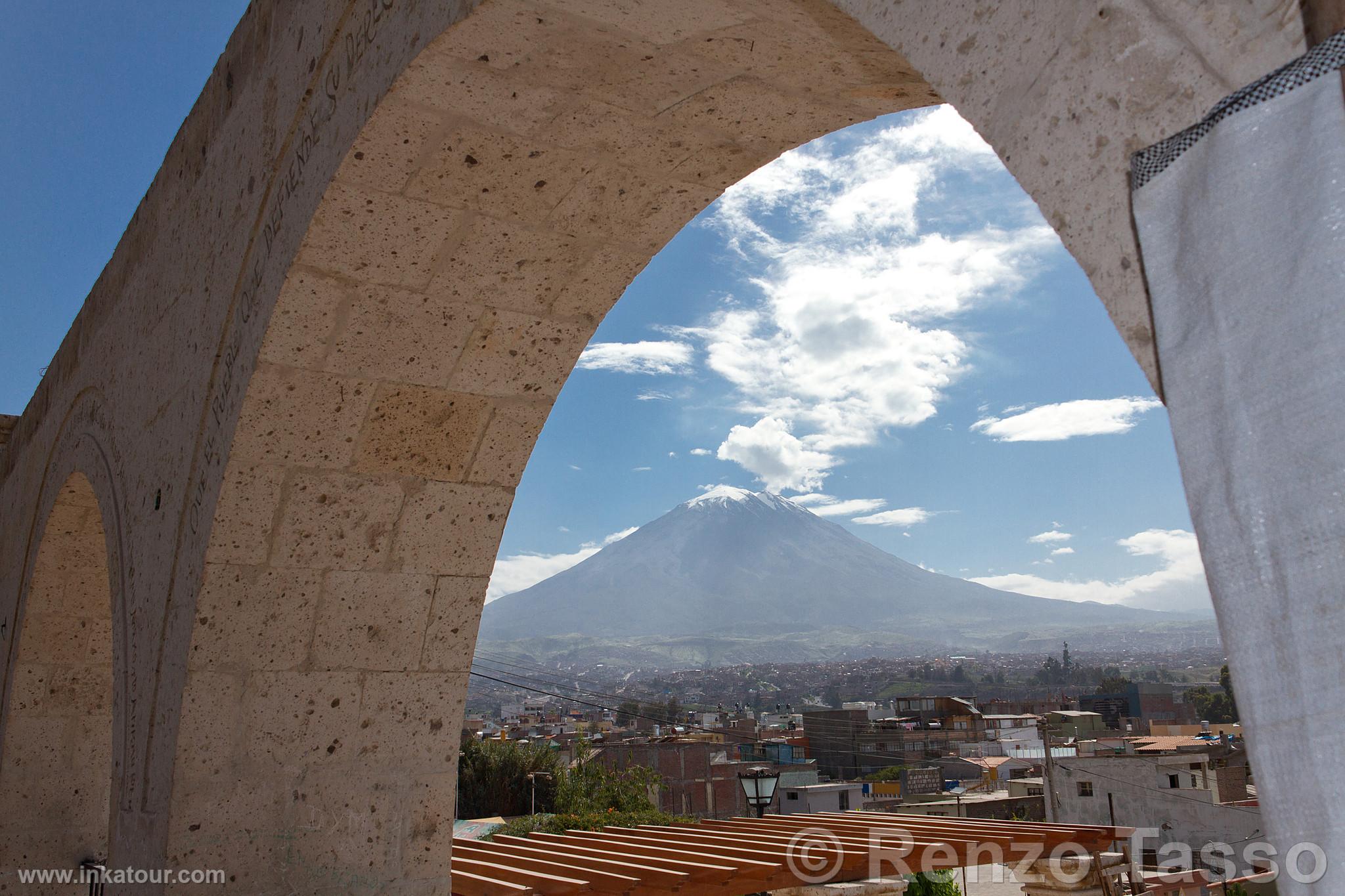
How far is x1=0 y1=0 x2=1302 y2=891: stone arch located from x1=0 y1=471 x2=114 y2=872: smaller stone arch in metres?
1.48

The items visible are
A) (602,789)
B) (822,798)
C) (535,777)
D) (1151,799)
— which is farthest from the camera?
(822,798)

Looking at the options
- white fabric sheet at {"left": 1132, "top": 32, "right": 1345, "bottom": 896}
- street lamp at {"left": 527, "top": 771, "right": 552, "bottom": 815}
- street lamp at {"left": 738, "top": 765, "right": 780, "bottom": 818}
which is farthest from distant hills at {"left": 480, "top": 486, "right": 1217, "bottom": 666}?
white fabric sheet at {"left": 1132, "top": 32, "right": 1345, "bottom": 896}

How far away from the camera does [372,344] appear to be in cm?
259

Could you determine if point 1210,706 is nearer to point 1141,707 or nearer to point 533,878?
point 1141,707

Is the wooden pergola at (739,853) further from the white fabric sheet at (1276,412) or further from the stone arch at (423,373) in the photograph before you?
the white fabric sheet at (1276,412)

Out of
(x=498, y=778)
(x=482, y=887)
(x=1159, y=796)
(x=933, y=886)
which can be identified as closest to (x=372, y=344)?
(x=482, y=887)

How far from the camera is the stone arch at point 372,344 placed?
2043 mm

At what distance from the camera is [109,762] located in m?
4.86

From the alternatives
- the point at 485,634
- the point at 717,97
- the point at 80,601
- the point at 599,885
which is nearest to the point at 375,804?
the point at 599,885

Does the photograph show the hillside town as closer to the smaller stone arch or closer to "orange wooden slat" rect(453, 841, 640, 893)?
"orange wooden slat" rect(453, 841, 640, 893)

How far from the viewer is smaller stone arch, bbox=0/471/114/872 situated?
14.8 ft

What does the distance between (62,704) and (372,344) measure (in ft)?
10.6

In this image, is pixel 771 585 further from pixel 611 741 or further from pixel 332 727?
pixel 332 727

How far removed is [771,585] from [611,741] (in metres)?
163
